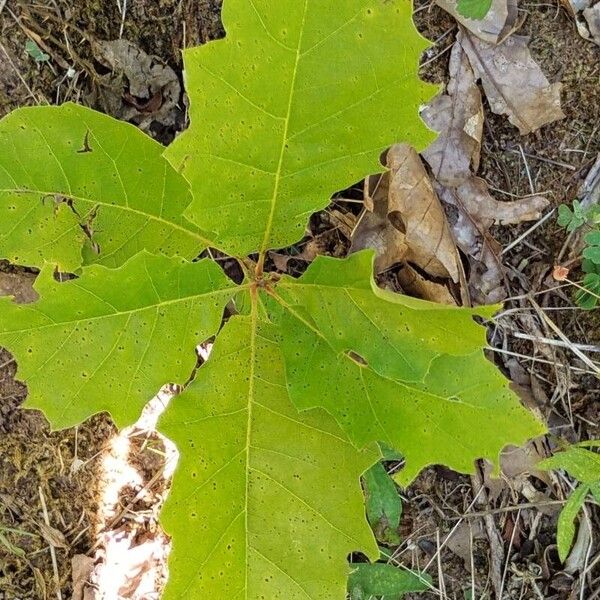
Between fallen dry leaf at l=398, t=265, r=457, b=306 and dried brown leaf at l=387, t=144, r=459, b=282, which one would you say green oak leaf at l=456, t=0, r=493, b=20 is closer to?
dried brown leaf at l=387, t=144, r=459, b=282

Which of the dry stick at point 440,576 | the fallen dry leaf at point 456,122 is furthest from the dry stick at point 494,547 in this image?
the fallen dry leaf at point 456,122

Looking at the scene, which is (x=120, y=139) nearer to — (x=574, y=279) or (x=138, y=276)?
(x=138, y=276)

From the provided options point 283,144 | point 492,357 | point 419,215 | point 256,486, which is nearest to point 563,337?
point 492,357

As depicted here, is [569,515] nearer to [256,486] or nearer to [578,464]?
[578,464]

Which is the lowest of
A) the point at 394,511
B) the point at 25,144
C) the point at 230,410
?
the point at 394,511

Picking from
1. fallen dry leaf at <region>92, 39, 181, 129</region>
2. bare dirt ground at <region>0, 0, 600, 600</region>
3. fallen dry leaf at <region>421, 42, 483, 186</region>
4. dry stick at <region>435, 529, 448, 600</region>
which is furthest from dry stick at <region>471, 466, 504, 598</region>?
fallen dry leaf at <region>92, 39, 181, 129</region>

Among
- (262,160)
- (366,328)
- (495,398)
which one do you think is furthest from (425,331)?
(262,160)
